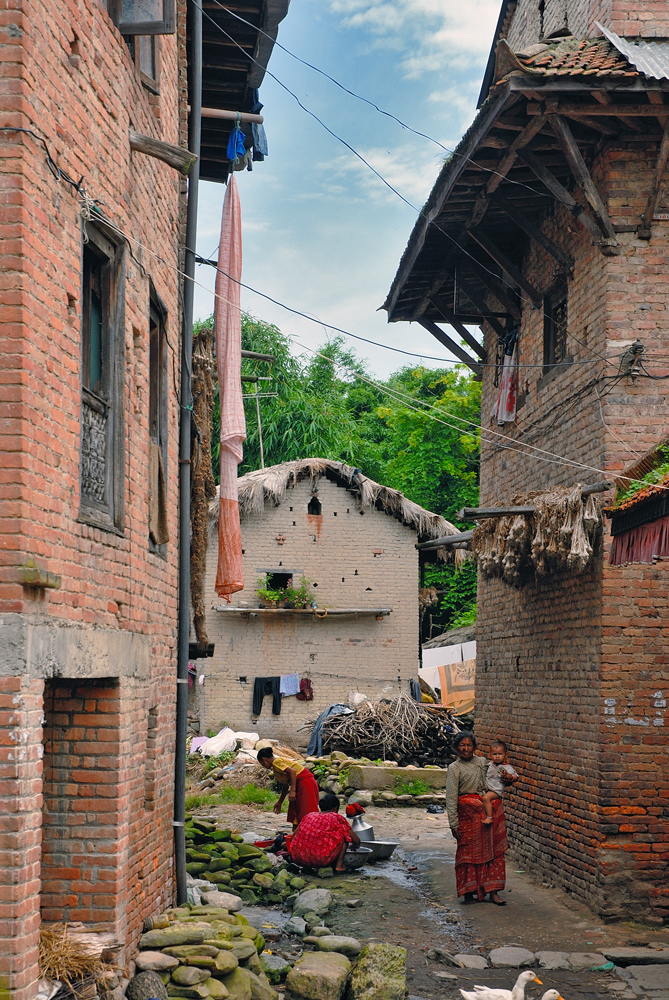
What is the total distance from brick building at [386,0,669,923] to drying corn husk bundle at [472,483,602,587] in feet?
0.82

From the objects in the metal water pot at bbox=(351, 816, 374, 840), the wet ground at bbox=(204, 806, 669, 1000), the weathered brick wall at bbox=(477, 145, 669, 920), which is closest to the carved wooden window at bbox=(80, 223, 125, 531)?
the wet ground at bbox=(204, 806, 669, 1000)

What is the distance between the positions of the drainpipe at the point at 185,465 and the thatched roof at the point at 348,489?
41.4ft

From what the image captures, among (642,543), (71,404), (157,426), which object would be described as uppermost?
(157,426)

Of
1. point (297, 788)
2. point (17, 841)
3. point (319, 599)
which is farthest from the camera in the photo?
point (319, 599)

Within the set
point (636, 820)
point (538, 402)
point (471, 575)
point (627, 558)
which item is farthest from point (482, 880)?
point (471, 575)

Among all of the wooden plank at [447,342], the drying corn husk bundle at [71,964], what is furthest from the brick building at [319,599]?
the drying corn husk bundle at [71,964]

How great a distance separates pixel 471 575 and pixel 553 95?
23.6m

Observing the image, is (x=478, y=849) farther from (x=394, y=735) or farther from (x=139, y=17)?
(x=394, y=735)

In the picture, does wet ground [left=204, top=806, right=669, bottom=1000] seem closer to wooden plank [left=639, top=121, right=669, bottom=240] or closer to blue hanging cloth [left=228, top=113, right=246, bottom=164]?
wooden plank [left=639, top=121, right=669, bottom=240]

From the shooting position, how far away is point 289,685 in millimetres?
20703

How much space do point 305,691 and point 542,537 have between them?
12.3 metres

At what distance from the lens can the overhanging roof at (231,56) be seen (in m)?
9.65

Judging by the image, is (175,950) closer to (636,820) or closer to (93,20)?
(636,820)

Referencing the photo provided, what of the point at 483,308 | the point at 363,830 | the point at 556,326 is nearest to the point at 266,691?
the point at 363,830
